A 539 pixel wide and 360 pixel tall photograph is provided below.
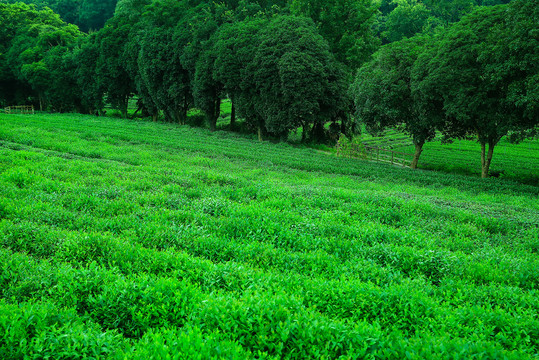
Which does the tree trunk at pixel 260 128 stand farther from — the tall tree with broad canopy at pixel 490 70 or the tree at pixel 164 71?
the tall tree with broad canopy at pixel 490 70

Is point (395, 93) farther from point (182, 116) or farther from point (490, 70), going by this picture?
point (182, 116)

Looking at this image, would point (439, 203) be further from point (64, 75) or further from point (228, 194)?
point (64, 75)

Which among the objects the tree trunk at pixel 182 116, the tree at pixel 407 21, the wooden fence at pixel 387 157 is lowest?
the wooden fence at pixel 387 157

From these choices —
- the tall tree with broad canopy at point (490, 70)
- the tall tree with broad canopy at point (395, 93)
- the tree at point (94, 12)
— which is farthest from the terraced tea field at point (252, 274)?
the tree at point (94, 12)

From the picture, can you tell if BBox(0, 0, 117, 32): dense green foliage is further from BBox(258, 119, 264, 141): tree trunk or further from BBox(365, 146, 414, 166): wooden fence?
BBox(365, 146, 414, 166): wooden fence

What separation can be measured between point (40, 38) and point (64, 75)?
1066cm

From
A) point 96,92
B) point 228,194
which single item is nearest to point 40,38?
point 96,92

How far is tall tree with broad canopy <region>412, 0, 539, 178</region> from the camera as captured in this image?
1834 centimetres

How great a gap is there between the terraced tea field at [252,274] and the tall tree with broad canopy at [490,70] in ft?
37.7

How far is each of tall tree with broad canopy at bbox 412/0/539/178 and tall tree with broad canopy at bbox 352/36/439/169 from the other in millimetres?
2751

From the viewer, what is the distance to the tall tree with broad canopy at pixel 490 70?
60.2 feet

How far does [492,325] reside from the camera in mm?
4867

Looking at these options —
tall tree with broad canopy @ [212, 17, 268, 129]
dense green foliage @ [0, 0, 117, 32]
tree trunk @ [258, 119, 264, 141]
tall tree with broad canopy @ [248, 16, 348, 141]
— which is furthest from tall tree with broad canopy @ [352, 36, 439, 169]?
dense green foliage @ [0, 0, 117, 32]

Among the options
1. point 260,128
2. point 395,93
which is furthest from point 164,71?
point 395,93
